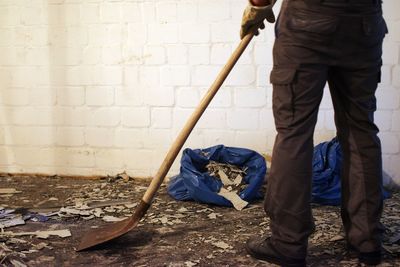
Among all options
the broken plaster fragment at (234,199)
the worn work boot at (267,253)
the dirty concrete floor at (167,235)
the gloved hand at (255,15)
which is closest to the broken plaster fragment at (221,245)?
the dirty concrete floor at (167,235)

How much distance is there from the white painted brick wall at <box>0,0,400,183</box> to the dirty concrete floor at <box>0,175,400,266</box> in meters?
0.40

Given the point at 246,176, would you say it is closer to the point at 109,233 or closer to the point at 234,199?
the point at 234,199

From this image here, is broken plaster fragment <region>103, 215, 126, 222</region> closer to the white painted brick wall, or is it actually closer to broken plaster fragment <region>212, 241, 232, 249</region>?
broken plaster fragment <region>212, 241, 232, 249</region>

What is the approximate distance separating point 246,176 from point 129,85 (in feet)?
3.57

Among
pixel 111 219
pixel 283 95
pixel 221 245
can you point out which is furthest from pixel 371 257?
pixel 111 219

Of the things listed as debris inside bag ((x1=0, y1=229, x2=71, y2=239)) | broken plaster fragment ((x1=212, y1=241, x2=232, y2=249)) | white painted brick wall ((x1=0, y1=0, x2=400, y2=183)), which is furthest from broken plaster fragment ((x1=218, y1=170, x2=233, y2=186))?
debris inside bag ((x1=0, y1=229, x2=71, y2=239))

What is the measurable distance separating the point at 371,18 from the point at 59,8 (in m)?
2.25

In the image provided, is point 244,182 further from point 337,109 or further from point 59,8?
point 59,8

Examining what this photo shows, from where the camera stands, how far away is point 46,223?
2279 millimetres

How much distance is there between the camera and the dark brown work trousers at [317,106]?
4.97ft

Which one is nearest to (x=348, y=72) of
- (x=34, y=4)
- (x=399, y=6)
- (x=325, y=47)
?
(x=325, y=47)

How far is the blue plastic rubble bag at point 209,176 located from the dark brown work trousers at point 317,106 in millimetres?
851

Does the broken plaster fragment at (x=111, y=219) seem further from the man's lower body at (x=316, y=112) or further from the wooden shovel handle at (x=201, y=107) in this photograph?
the man's lower body at (x=316, y=112)

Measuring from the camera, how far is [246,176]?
2.67 metres
